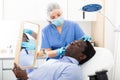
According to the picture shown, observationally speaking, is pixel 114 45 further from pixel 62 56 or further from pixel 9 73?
pixel 9 73

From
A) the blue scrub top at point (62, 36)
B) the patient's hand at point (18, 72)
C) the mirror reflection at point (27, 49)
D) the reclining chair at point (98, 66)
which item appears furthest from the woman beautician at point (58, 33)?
the patient's hand at point (18, 72)

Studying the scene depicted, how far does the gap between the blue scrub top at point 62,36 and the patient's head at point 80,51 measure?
389 millimetres

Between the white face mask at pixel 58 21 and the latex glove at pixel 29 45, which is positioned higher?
the white face mask at pixel 58 21

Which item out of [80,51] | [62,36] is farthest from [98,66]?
[62,36]

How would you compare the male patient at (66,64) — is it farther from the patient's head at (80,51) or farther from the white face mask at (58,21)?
the white face mask at (58,21)

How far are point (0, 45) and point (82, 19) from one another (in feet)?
4.80

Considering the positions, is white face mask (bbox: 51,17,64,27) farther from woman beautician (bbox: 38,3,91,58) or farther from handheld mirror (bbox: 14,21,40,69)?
handheld mirror (bbox: 14,21,40,69)

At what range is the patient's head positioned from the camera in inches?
78.4

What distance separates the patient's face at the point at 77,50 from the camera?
78.3 inches

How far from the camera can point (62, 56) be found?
2070 mm

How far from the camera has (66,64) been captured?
196cm

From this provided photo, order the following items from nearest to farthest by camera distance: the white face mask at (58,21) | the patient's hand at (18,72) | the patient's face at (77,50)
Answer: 1. the patient's hand at (18,72)
2. the patient's face at (77,50)
3. the white face mask at (58,21)

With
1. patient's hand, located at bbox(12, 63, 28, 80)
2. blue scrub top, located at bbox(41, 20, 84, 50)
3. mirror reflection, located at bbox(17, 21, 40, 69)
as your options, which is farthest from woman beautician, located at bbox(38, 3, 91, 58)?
patient's hand, located at bbox(12, 63, 28, 80)

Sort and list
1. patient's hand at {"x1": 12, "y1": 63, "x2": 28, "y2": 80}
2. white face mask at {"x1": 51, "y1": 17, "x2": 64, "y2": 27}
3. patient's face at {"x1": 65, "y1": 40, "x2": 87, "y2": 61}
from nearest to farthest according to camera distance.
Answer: patient's hand at {"x1": 12, "y1": 63, "x2": 28, "y2": 80} < patient's face at {"x1": 65, "y1": 40, "x2": 87, "y2": 61} < white face mask at {"x1": 51, "y1": 17, "x2": 64, "y2": 27}
